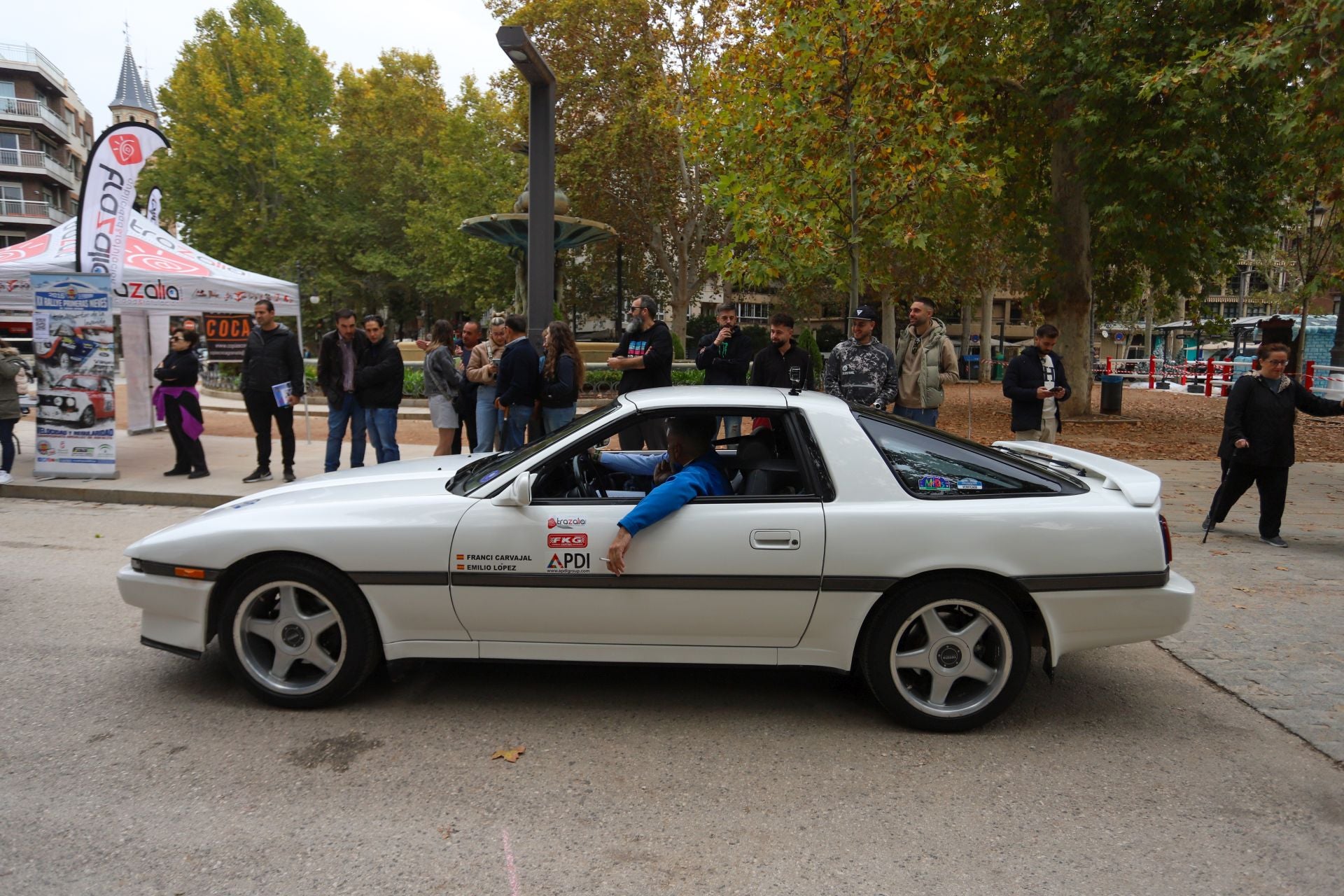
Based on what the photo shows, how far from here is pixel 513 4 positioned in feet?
98.2

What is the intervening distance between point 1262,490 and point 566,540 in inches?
264

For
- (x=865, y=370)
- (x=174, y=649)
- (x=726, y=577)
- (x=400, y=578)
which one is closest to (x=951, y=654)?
(x=726, y=577)

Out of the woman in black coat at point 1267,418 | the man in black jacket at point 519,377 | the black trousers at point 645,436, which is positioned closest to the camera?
the black trousers at point 645,436

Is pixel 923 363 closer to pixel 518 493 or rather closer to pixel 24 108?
pixel 518 493

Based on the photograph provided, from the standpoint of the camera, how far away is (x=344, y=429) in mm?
9445

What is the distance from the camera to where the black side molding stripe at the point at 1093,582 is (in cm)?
371

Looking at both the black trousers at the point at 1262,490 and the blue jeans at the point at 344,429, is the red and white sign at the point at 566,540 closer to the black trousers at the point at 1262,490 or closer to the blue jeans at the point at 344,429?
the blue jeans at the point at 344,429

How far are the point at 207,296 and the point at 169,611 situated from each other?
9760 mm

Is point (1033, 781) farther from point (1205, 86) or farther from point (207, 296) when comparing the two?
point (207, 296)

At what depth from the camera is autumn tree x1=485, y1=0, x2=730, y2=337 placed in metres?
27.5

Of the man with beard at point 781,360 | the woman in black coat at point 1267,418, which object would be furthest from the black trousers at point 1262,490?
the man with beard at point 781,360

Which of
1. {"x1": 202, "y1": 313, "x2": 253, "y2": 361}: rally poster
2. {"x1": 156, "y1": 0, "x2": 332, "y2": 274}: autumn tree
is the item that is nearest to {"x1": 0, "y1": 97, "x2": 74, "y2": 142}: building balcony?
{"x1": 156, "y1": 0, "x2": 332, "y2": 274}: autumn tree

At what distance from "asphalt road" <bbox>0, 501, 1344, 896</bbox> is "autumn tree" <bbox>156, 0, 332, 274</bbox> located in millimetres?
40356

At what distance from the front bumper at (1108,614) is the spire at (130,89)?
7353 centimetres
